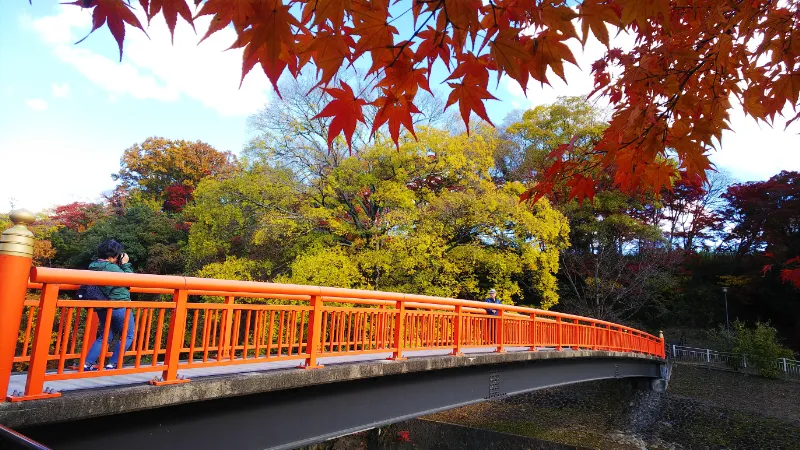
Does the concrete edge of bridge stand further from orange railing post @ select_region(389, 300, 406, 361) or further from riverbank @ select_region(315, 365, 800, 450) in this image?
riverbank @ select_region(315, 365, 800, 450)

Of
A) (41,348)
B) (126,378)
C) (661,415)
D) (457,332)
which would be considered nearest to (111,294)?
(126,378)

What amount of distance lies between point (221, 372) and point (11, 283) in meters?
1.70

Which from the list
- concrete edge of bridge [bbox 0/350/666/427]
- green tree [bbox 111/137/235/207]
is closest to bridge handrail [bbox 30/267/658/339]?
concrete edge of bridge [bbox 0/350/666/427]

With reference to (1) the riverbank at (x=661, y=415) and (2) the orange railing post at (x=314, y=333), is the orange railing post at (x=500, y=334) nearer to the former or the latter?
(2) the orange railing post at (x=314, y=333)

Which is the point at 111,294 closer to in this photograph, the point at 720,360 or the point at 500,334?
the point at 500,334

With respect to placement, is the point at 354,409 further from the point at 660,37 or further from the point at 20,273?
the point at 660,37

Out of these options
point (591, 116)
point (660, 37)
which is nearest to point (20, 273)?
point (660, 37)

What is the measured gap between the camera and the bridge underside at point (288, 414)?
110 inches

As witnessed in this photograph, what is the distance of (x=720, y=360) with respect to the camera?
19219 mm

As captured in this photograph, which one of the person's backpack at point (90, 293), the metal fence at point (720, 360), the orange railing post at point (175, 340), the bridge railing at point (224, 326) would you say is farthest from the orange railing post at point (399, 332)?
the metal fence at point (720, 360)

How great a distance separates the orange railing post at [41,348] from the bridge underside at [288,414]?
7.4 inches

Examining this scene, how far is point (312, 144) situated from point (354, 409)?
12.2m

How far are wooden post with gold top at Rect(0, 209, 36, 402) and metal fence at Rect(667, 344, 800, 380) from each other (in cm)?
2198

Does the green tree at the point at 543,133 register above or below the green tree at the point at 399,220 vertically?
above
